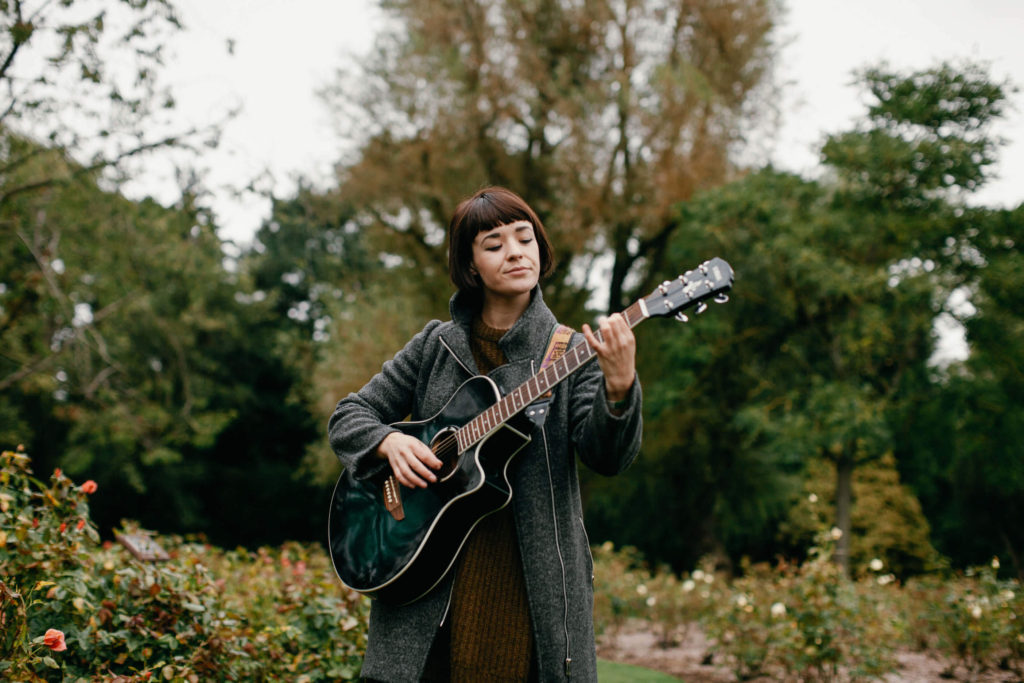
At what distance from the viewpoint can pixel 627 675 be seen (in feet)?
19.3

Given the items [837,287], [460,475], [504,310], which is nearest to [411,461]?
[460,475]

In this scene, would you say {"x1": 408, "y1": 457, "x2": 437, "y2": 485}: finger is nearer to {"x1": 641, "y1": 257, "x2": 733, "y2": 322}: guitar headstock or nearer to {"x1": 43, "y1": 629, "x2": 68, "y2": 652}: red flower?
{"x1": 641, "y1": 257, "x2": 733, "y2": 322}: guitar headstock

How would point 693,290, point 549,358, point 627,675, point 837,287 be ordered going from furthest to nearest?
point 837,287
point 627,675
point 549,358
point 693,290

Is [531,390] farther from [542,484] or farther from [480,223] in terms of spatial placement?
[480,223]

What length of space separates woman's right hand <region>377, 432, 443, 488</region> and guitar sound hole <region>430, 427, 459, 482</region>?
0.08 feet

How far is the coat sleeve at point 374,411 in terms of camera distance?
2.25 metres

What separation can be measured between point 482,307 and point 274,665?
2002 mm

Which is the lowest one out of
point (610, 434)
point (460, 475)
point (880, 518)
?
point (460, 475)

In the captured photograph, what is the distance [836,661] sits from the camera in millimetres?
5203

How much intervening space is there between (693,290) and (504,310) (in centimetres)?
64

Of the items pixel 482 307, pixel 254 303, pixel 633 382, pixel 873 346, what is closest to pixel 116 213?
pixel 482 307

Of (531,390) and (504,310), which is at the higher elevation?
(504,310)

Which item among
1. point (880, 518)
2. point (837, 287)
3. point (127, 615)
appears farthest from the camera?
point (880, 518)

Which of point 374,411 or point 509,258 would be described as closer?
point 509,258
